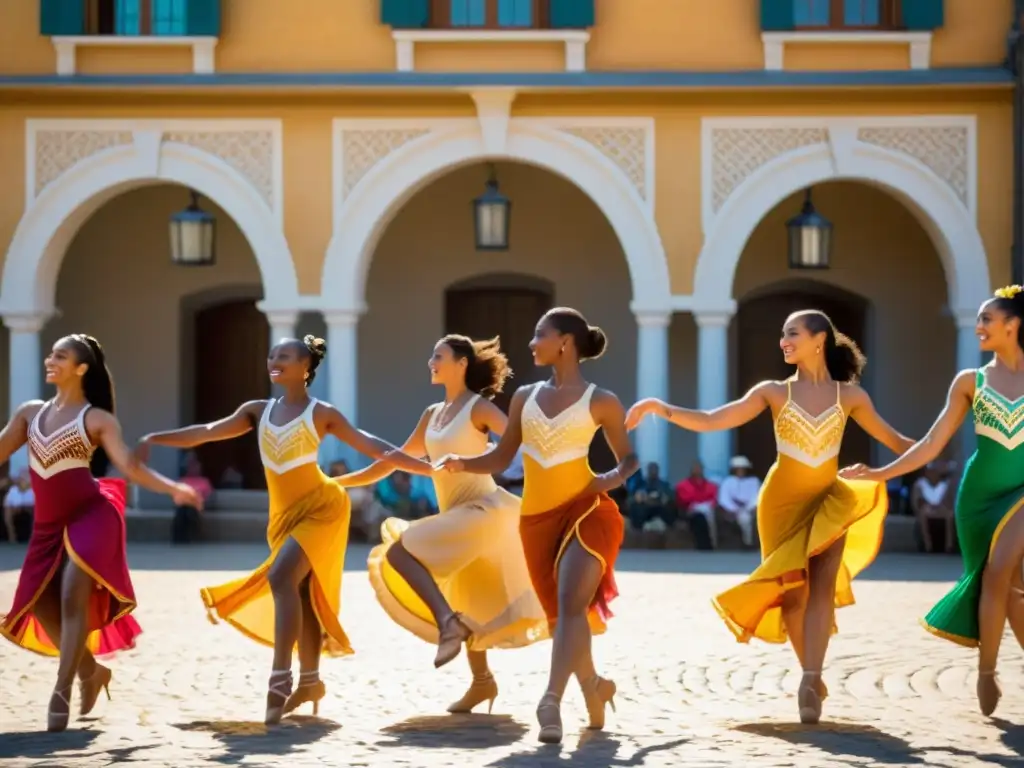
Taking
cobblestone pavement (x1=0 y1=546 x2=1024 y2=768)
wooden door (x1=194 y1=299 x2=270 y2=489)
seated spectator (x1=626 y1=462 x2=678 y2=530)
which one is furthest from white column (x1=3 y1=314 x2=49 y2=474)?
cobblestone pavement (x1=0 y1=546 x2=1024 y2=768)

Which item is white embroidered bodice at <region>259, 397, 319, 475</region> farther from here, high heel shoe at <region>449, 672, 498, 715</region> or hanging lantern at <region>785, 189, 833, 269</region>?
hanging lantern at <region>785, 189, 833, 269</region>

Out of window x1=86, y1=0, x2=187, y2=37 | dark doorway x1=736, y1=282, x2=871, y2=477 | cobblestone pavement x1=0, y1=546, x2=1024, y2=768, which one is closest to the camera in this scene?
cobblestone pavement x1=0, y1=546, x2=1024, y2=768

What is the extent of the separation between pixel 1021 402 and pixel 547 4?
11.8m

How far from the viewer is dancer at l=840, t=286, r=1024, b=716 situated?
26.6 feet

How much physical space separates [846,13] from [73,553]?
12992 millimetres

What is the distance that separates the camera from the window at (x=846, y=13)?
19156mm

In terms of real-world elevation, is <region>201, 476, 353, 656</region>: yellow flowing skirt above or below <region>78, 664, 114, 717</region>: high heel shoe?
above

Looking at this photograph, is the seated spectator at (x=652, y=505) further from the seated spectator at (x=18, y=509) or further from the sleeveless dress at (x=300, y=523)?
the sleeveless dress at (x=300, y=523)

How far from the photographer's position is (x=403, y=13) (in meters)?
18.9

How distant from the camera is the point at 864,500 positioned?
27.4ft

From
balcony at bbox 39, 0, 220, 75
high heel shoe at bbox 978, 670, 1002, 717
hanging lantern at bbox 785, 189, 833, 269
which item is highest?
balcony at bbox 39, 0, 220, 75

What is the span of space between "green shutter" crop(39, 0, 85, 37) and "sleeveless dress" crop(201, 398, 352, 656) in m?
11.7

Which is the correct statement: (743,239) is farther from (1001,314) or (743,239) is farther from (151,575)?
(1001,314)

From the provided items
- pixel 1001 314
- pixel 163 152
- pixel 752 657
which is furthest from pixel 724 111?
pixel 1001 314
